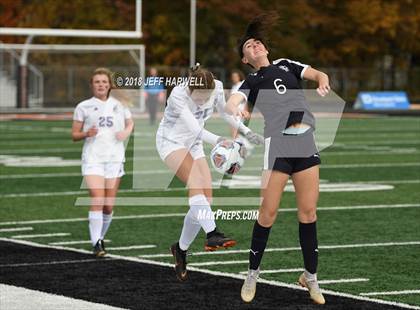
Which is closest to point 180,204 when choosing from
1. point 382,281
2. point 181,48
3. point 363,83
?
point 382,281

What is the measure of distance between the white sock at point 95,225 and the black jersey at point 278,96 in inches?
136

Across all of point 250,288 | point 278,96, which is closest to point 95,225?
point 250,288

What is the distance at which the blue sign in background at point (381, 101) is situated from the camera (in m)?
52.5

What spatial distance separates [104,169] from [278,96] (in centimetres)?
376

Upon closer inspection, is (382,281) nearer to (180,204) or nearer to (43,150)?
(180,204)

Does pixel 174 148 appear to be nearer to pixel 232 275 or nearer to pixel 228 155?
pixel 228 155

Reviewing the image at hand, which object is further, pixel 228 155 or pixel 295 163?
pixel 228 155

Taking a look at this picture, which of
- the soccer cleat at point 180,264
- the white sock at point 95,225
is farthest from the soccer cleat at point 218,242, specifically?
the white sock at point 95,225

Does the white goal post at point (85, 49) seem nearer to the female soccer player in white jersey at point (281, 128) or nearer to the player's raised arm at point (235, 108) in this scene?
the female soccer player in white jersey at point (281, 128)

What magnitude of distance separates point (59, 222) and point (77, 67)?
3883cm

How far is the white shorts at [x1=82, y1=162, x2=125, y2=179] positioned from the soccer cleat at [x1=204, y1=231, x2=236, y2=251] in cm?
272

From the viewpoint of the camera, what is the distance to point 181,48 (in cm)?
5906

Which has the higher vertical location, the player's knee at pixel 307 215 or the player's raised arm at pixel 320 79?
the player's raised arm at pixel 320 79

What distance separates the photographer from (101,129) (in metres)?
12.4
